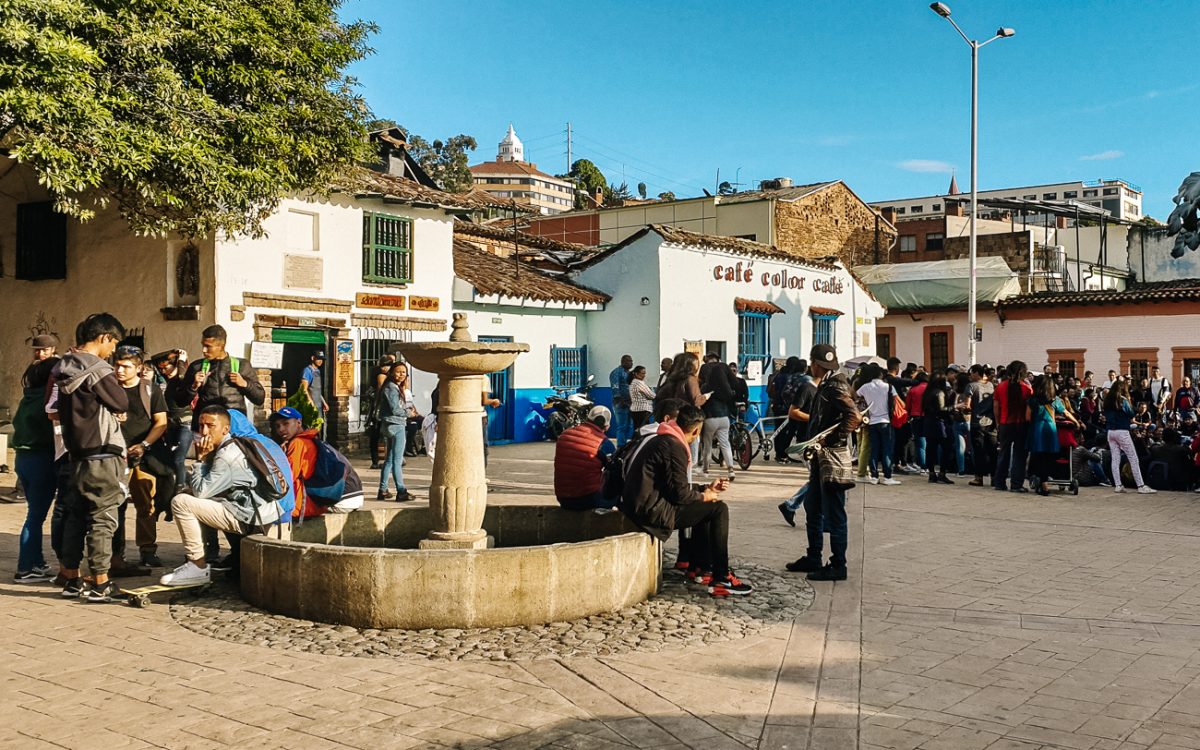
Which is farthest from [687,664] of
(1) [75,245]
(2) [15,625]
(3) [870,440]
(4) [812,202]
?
(4) [812,202]

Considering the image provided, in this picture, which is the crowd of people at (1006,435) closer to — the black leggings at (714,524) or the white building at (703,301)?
the black leggings at (714,524)

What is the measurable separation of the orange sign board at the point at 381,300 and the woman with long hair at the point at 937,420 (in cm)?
951

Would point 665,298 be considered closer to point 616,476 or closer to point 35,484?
point 616,476

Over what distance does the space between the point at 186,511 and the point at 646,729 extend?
350 cm

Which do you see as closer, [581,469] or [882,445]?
[581,469]

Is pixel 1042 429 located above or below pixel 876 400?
below

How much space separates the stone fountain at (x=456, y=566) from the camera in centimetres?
600

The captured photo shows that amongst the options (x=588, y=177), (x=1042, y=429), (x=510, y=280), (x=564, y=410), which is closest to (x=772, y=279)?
(x=510, y=280)

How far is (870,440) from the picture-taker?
45.8 ft

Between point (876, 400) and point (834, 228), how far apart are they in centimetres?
2636

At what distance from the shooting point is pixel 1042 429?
12.6 metres

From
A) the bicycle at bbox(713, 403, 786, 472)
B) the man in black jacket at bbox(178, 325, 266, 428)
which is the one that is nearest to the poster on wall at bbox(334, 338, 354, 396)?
the bicycle at bbox(713, 403, 786, 472)

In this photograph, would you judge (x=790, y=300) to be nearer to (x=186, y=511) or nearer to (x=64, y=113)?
(x=64, y=113)

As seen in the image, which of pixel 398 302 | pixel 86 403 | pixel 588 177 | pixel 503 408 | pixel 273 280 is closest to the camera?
pixel 86 403
